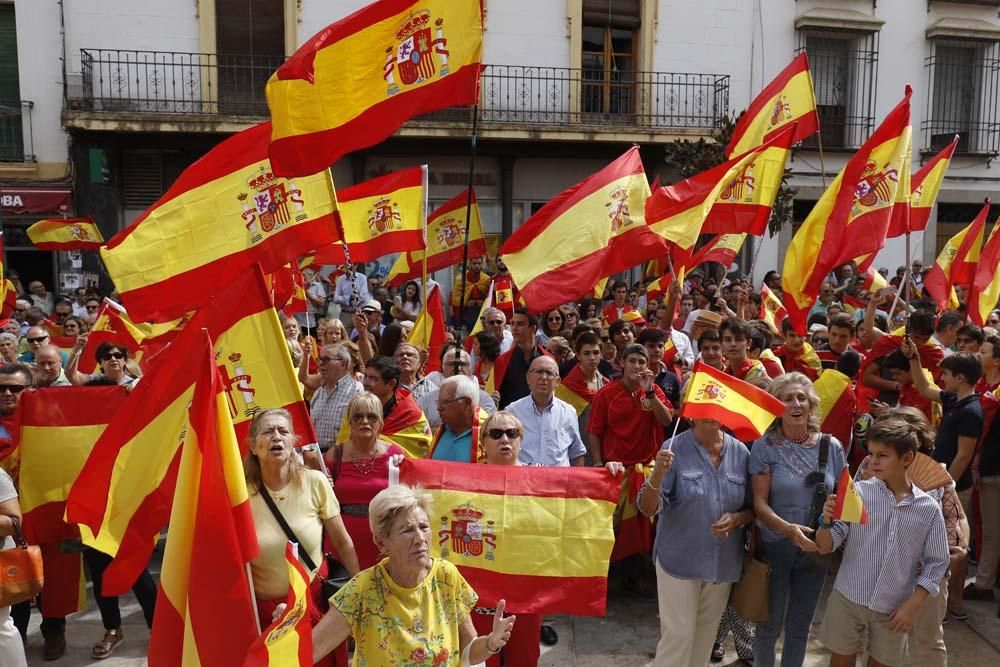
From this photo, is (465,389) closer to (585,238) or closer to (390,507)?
(390,507)

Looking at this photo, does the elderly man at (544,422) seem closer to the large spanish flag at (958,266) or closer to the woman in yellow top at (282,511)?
the woman in yellow top at (282,511)

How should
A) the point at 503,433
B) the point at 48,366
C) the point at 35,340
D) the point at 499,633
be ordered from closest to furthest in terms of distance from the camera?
1. the point at 499,633
2. the point at 503,433
3. the point at 48,366
4. the point at 35,340

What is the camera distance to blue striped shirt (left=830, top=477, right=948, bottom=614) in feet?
13.6

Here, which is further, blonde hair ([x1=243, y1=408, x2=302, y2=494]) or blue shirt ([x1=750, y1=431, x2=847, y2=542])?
blue shirt ([x1=750, y1=431, x2=847, y2=542])

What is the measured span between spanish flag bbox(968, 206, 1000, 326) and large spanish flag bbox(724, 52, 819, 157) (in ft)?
6.75

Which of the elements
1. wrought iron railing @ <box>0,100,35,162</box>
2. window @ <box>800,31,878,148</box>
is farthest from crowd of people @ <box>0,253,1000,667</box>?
window @ <box>800,31,878,148</box>

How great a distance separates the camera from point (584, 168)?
18891 mm

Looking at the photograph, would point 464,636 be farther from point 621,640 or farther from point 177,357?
point 621,640

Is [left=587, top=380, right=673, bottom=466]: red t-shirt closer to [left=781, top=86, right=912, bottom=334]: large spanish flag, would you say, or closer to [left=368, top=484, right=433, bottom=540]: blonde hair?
[left=781, top=86, right=912, bottom=334]: large spanish flag

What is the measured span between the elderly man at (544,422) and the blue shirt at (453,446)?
0.47 metres

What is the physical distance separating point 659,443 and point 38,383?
430cm

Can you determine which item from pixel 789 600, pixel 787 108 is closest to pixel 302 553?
pixel 789 600

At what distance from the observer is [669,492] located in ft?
14.8

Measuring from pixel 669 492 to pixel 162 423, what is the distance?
2507mm
